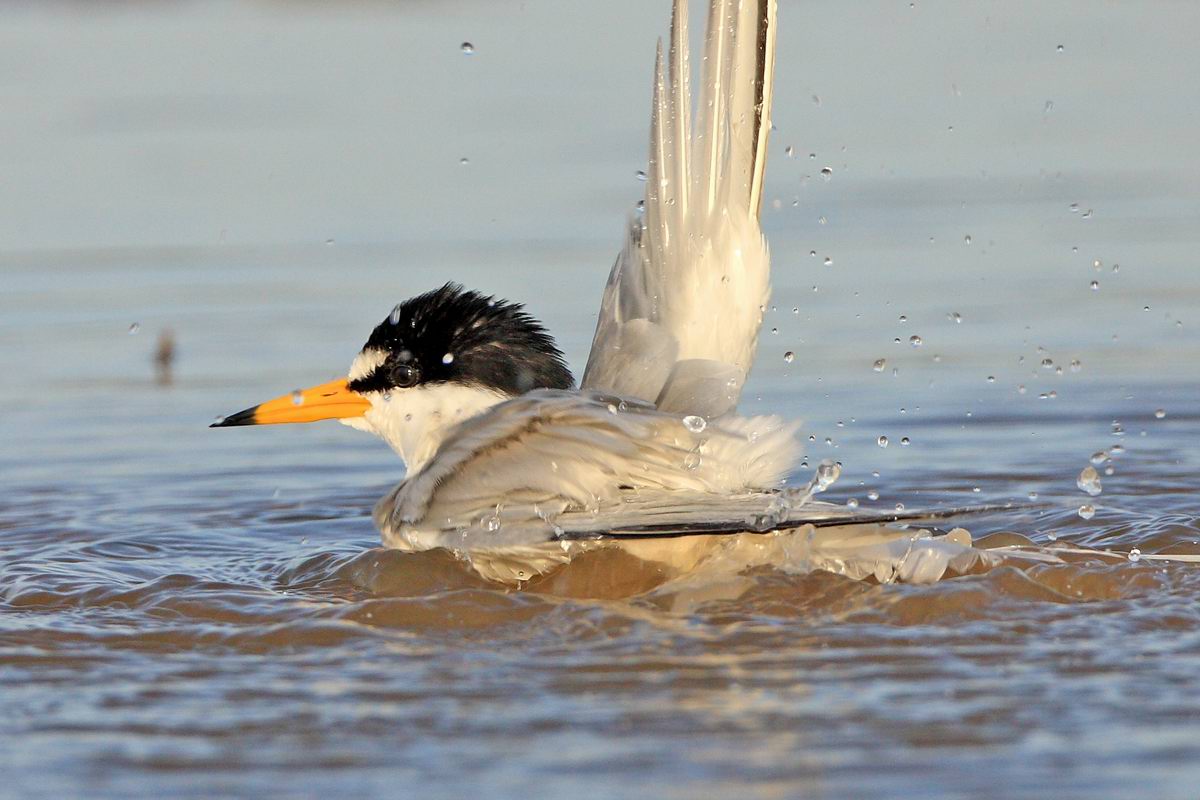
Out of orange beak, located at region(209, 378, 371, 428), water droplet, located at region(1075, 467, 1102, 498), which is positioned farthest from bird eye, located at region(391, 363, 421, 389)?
water droplet, located at region(1075, 467, 1102, 498)

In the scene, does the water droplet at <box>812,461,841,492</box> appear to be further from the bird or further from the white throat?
the white throat

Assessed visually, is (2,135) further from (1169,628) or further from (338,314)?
(1169,628)

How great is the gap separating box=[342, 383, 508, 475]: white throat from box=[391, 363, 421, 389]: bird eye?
0.8 inches

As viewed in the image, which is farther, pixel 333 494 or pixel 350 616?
pixel 333 494

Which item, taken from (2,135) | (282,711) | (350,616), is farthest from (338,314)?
(282,711)

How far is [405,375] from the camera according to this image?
588cm

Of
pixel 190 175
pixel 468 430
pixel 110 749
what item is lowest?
pixel 110 749

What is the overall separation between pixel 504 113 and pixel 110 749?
7639mm

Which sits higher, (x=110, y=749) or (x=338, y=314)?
(x=338, y=314)

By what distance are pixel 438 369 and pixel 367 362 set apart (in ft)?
0.77

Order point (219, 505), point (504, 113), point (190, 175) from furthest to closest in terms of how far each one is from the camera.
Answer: point (504, 113) → point (190, 175) → point (219, 505)

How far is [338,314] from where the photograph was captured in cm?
906

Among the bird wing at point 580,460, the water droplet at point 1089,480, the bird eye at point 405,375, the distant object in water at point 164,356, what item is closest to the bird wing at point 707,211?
the bird eye at point 405,375

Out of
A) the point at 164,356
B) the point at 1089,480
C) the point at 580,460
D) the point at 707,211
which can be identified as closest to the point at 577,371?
the point at 164,356
